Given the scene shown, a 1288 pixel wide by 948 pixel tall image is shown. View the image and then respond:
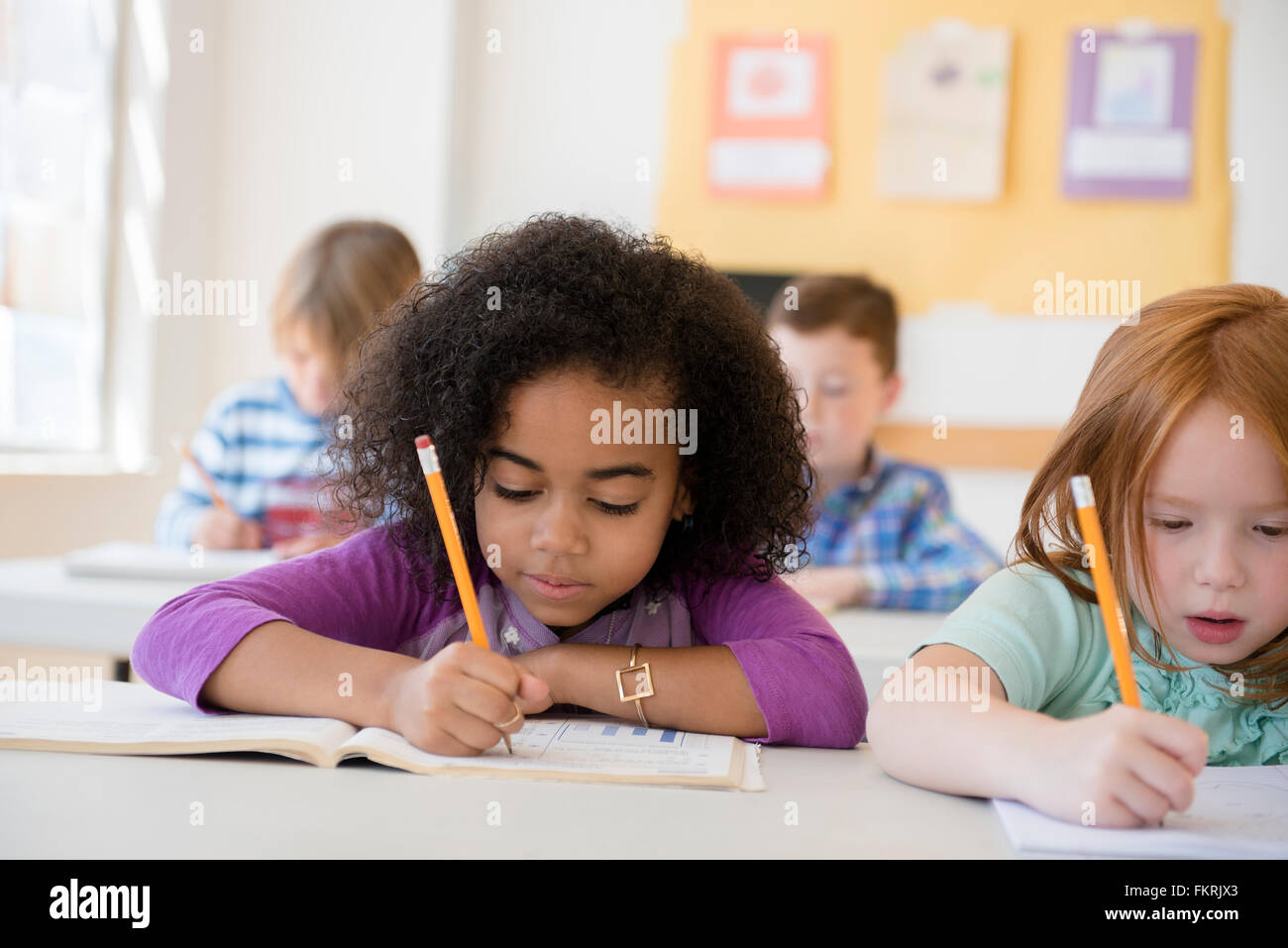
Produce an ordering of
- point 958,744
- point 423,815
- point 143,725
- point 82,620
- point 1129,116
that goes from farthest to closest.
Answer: point 1129,116 < point 82,620 < point 143,725 < point 958,744 < point 423,815

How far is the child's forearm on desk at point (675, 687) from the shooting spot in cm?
104

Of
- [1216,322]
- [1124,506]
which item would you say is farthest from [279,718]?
[1216,322]

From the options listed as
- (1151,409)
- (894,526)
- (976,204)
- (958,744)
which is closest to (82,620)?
(958,744)

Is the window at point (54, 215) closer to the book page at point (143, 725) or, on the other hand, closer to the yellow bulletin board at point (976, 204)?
the yellow bulletin board at point (976, 204)

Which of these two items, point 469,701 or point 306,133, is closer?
point 469,701

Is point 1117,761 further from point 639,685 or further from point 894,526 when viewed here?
point 894,526

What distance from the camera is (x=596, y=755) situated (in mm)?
917

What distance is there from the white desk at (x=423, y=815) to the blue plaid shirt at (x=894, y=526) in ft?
5.59

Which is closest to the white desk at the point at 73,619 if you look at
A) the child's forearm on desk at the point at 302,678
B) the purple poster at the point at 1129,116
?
the child's forearm on desk at the point at 302,678

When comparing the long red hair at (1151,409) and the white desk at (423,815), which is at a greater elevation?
the long red hair at (1151,409)

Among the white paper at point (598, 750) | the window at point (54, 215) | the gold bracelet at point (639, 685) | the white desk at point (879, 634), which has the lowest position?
the white desk at point (879, 634)

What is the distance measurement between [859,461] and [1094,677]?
172cm

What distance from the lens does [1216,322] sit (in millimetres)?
1021

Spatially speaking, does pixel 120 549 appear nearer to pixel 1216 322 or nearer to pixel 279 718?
pixel 279 718
